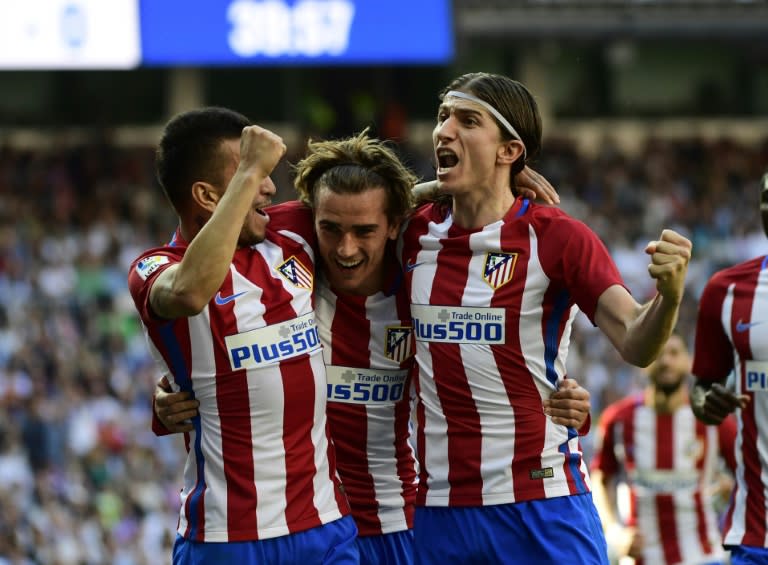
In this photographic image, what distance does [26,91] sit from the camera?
830 inches

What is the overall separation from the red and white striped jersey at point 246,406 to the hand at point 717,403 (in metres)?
1.62

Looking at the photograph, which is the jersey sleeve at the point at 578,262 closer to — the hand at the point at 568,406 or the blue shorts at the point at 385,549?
the hand at the point at 568,406

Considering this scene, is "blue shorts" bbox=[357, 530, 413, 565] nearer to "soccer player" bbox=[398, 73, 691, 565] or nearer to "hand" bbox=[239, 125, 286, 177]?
"soccer player" bbox=[398, 73, 691, 565]

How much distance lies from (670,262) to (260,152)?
1.20 meters

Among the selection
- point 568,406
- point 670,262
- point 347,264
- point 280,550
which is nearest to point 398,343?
point 347,264

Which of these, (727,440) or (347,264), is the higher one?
(347,264)

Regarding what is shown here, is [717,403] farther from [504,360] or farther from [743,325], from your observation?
[504,360]

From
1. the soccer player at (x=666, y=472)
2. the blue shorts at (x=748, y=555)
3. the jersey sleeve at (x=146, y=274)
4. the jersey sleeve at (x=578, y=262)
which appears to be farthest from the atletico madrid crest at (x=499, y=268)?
the soccer player at (x=666, y=472)

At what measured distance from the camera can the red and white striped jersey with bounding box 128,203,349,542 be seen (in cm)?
408

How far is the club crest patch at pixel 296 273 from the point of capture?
4.31 metres

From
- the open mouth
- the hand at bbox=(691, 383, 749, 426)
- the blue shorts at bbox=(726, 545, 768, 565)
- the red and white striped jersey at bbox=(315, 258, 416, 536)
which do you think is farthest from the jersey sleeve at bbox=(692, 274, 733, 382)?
the open mouth

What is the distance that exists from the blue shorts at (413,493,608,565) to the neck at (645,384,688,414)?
3447 millimetres

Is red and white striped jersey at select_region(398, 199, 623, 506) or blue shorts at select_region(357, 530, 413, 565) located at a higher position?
red and white striped jersey at select_region(398, 199, 623, 506)

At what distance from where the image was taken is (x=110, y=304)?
52.4 ft
